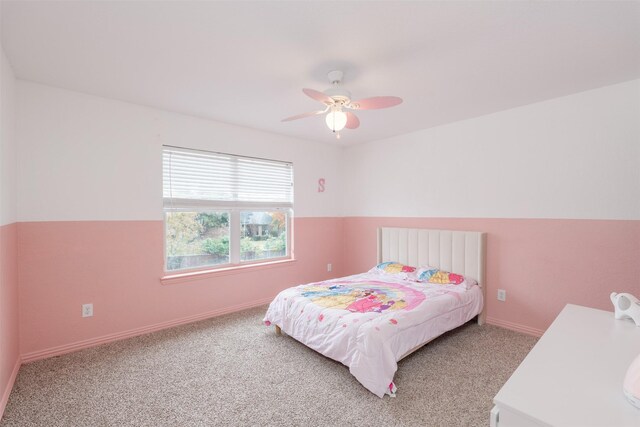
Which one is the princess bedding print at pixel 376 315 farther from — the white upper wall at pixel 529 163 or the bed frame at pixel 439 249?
the white upper wall at pixel 529 163

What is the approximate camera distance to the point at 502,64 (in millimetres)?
2203

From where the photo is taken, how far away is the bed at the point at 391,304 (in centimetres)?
214

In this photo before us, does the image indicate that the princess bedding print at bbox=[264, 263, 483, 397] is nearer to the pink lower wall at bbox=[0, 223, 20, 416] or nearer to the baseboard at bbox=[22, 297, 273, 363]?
the baseboard at bbox=[22, 297, 273, 363]

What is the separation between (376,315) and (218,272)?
2.09 metres

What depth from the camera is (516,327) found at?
316cm

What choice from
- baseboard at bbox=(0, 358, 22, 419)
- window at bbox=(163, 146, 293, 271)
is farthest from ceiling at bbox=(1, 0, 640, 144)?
baseboard at bbox=(0, 358, 22, 419)

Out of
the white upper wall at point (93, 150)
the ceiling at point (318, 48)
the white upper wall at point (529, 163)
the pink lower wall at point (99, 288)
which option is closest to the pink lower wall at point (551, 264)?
the white upper wall at point (529, 163)

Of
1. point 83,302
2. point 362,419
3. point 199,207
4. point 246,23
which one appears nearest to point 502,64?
point 246,23

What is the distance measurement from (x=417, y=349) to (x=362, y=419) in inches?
39.2

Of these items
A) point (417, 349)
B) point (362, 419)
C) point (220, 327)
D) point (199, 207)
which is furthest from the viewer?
point (199, 207)

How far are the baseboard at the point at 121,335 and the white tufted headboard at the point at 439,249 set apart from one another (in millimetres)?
2074

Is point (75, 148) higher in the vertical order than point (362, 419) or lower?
higher

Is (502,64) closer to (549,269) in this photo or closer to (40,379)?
(549,269)

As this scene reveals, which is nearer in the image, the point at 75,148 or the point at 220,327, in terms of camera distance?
the point at 75,148
